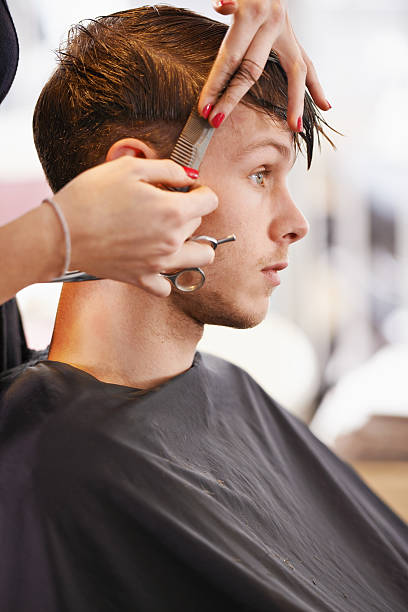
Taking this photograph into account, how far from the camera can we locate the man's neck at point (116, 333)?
116 cm

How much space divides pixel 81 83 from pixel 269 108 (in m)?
0.36

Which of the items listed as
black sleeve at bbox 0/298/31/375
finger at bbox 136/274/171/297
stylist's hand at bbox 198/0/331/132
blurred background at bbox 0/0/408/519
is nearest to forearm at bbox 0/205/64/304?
finger at bbox 136/274/171/297

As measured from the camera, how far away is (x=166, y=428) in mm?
1149

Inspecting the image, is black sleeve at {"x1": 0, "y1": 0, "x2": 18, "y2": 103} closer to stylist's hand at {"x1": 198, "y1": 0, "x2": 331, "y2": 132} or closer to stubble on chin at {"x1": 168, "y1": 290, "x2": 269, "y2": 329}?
stylist's hand at {"x1": 198, "y1": 0, "x2": 331, "y2": 132}

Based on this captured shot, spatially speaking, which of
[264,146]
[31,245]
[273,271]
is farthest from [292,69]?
[31,245]

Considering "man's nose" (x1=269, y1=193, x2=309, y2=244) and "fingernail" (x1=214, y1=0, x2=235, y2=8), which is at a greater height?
"fingernail" (x1=214, y1=0, x2=235, y2=8)

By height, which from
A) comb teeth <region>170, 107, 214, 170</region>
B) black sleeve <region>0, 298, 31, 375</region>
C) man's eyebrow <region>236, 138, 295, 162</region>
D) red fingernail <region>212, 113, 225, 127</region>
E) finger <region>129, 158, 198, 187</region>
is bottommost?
black sleeve <region>0, 298, 31, 375</region>

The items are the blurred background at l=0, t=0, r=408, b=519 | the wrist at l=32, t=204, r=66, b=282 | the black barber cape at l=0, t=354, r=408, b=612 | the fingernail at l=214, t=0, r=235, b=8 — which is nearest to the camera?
the wrist at l=32, t=204, r=66, b=282

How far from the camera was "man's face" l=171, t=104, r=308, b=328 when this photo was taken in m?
1.20

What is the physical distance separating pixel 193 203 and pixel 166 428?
46 centimetres

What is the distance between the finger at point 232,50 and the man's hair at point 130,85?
18cm

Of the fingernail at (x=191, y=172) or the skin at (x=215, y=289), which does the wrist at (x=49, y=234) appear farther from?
the skin at (x=215, y=289)

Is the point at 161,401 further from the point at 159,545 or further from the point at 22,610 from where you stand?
the point at 22,610

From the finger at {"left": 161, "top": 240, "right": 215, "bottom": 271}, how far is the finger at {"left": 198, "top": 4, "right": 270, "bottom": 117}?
24cm
